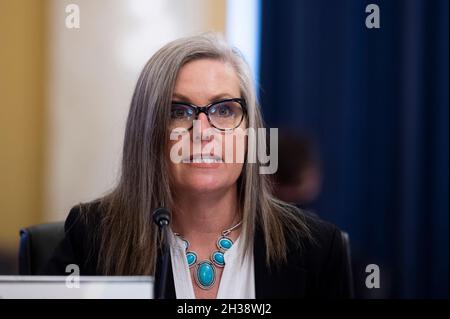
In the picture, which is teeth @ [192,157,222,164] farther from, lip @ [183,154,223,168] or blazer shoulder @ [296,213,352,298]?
blazer shoulder @ [296,213,352,298]

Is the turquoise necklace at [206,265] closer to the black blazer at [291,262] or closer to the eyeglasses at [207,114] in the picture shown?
the black blazer at [291,262]

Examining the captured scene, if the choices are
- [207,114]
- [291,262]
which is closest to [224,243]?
[291,262]

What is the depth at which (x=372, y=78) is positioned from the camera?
52.0 inches

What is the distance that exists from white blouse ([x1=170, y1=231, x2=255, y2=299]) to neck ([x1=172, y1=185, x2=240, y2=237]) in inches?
1.3

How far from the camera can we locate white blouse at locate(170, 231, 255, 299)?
1.07m

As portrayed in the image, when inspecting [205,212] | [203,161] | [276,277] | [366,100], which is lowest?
[276,277]

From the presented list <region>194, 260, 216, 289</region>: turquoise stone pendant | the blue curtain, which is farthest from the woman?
the blue curtain

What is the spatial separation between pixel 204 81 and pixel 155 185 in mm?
216

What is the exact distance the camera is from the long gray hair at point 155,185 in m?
1.09

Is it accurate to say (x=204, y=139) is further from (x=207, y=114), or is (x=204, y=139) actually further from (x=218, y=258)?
(x=218, y=258)

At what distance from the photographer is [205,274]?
3.56 ft

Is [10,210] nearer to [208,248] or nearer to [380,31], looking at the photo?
[208,248]

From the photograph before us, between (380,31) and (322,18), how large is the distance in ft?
0.44

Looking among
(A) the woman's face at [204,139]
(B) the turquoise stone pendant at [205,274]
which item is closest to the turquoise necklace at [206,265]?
(B) the turquoise stone pendant at [205,274]
